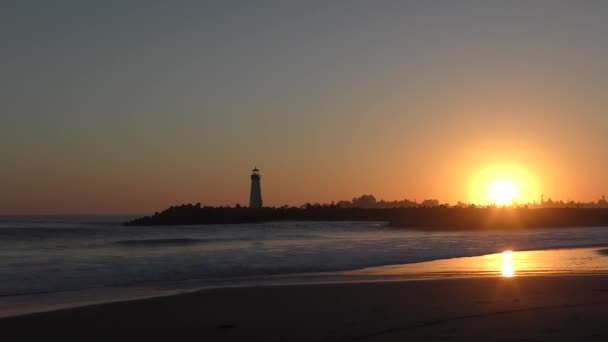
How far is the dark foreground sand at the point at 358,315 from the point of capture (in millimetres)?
8250

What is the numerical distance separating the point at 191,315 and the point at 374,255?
1566 centimetres

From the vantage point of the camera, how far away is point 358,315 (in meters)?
9.81

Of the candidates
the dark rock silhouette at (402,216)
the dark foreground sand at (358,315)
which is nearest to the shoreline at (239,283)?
the dark foreground sand at (358,315)

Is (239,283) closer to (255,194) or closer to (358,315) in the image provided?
(358,315)

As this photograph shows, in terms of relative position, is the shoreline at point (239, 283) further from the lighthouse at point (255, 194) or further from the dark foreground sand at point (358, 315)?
the lighthouse at point (255, 194)

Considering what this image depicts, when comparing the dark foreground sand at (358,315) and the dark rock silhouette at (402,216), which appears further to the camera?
the dark rock silhouette at (402,216)

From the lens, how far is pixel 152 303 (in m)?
11.8

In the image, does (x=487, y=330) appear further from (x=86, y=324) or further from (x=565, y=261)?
(x=565, y=261)

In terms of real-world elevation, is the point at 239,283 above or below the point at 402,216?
below

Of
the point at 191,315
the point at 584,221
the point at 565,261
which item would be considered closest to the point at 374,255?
the point at 565,261

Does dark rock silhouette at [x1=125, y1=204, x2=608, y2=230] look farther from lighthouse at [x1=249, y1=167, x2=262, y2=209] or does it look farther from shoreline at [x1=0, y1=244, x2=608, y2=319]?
shoreline at [x1=0, y1=244, x2=608, y2=319]

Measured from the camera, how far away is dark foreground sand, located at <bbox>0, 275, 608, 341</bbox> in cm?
825

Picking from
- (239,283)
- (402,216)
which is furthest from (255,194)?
(239,283)

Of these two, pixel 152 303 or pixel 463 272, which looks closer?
pixel 152 303
